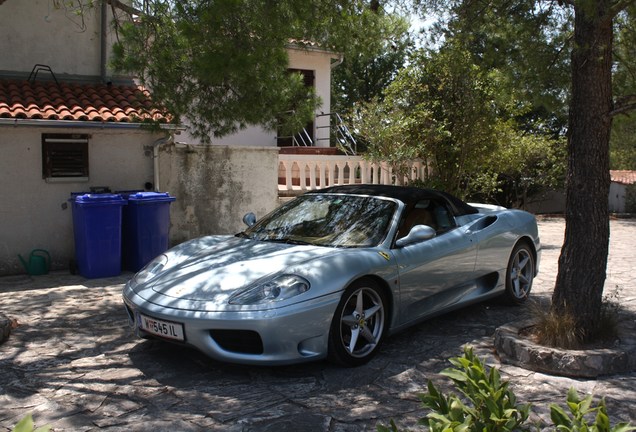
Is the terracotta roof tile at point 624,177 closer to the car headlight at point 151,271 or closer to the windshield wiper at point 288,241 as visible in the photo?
the windshield wiper at point 288,241

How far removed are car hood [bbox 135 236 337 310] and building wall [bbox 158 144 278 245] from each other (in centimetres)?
514

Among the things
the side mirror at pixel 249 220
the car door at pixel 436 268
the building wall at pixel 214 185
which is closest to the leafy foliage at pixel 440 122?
the building wall at pixel 214 185

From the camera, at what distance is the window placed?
933 centimetres

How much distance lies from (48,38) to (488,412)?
10625mm

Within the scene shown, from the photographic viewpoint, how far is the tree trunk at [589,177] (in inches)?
196

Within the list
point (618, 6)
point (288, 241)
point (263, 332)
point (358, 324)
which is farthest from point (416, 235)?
point (618, 6)

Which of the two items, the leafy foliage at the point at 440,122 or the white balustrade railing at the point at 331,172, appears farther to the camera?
the white balustrade railing at the point at 331,172

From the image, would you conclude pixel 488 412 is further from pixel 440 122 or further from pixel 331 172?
pixel 331 172

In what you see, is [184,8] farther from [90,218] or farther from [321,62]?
[321,62]

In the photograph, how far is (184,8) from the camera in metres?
7.24

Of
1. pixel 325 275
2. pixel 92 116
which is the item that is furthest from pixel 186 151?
pixel 325 275

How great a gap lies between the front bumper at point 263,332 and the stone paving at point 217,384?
0.24 meters

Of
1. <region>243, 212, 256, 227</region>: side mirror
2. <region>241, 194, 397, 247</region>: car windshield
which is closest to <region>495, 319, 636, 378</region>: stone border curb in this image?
<region>241, 194, 397, 247</region>: car windshield

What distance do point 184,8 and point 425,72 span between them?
23.2 feet
